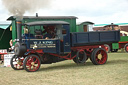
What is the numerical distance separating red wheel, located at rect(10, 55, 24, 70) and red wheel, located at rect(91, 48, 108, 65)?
Answer: 10.5ft

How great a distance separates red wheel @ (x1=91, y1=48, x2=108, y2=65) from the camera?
10.1 m

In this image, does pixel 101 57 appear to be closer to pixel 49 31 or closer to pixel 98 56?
pixel 98 56

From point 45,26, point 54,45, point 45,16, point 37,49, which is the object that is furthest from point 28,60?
point 45,16

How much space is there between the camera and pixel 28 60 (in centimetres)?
852

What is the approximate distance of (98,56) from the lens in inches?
404

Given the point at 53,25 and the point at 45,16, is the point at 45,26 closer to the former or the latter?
the point at 53,25

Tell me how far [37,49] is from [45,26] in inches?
51.3

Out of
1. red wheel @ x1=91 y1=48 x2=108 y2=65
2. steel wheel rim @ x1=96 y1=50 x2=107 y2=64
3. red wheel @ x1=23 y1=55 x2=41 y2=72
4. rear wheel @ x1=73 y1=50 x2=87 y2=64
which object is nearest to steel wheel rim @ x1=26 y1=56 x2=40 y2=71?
red wheel @ x1=23 y1=55 x2=41 y2=72

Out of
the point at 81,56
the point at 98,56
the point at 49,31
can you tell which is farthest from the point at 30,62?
the point at 98,56

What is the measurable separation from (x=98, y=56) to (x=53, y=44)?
2.39m

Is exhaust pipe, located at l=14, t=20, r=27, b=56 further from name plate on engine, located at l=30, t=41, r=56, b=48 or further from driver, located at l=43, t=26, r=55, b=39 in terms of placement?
driver, located at l=43, t=26, r=55, b=39

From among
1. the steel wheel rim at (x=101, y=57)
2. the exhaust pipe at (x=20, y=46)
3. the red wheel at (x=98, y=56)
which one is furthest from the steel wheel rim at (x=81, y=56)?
the exhaust pipe at (x=20, y=46)

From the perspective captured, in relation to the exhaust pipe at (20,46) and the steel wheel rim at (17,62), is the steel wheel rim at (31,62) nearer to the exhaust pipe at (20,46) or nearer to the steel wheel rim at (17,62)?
the exhaust pipe at (20,46)

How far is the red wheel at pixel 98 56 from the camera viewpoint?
1008 cm
